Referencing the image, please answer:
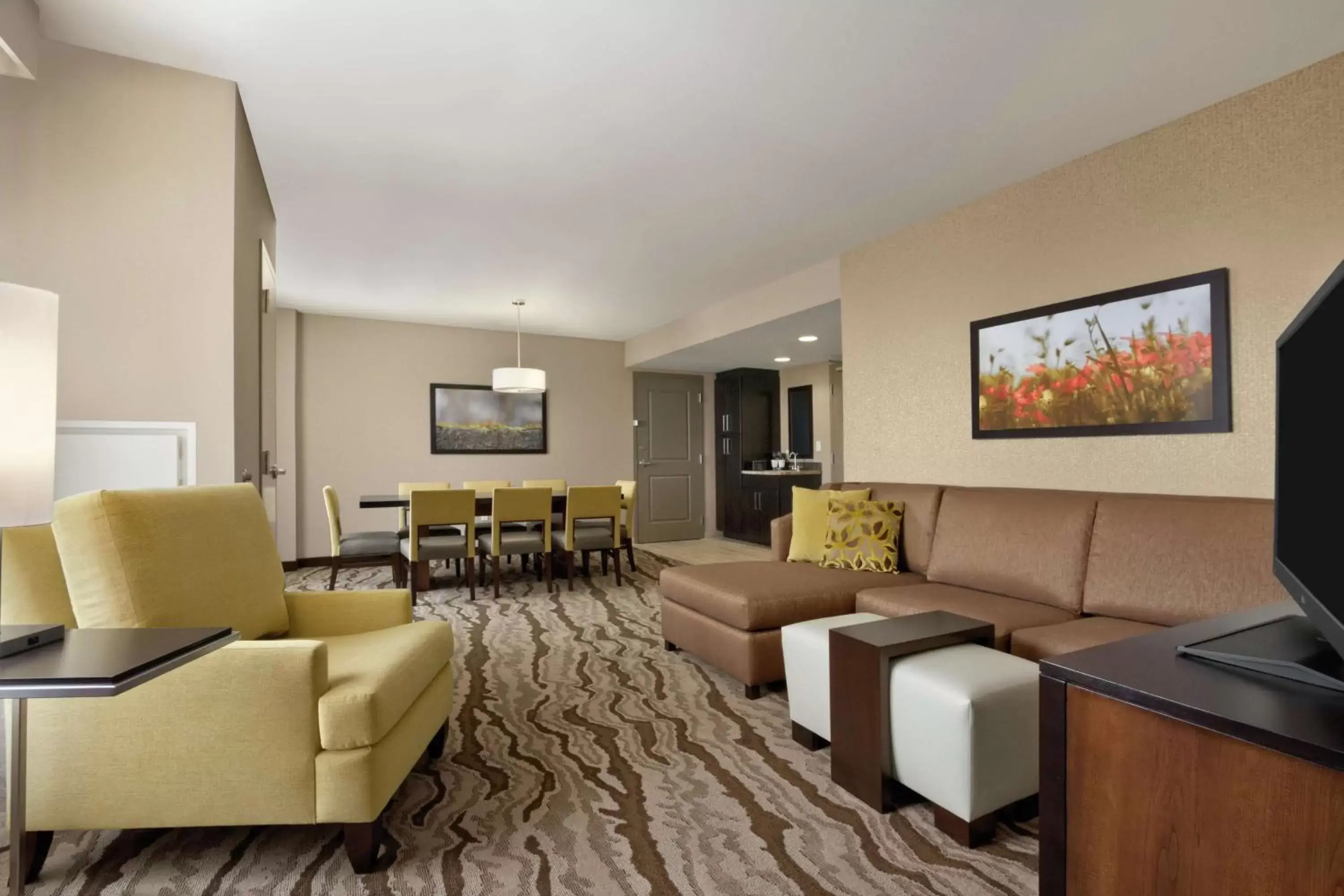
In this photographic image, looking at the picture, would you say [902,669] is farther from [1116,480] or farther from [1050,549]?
[1116,480]

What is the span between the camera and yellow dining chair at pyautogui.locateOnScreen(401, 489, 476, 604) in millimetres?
4465

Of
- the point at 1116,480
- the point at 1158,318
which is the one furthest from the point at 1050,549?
the point at 1158,318

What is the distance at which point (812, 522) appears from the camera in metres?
3.44

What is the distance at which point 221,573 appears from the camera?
6.01ft

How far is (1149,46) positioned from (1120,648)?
7.30 feet

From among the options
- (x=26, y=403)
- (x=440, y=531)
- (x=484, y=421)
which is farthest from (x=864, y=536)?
(x=484, y=421)

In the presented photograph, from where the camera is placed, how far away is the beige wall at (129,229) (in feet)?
6.80

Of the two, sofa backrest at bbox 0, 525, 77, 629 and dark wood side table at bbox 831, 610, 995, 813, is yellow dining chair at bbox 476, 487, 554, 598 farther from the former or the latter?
dark wood side table at bbox 831, 610, 995, 813

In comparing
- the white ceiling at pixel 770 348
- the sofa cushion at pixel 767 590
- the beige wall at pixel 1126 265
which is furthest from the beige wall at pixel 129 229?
the white ceiling at pixel 770 348

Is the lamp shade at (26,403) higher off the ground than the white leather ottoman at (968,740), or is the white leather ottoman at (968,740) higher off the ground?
the lamp shade at (26,403)

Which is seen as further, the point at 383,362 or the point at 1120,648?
the point at 383,362

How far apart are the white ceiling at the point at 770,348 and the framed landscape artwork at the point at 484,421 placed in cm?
147

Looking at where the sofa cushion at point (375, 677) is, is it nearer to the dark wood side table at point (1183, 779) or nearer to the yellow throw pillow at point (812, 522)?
the dark wood side table at point (1183, 779)

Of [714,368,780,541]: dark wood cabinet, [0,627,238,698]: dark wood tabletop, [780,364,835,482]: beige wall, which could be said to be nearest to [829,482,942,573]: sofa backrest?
A: [0,627,238,698]: dark wood tabletop
